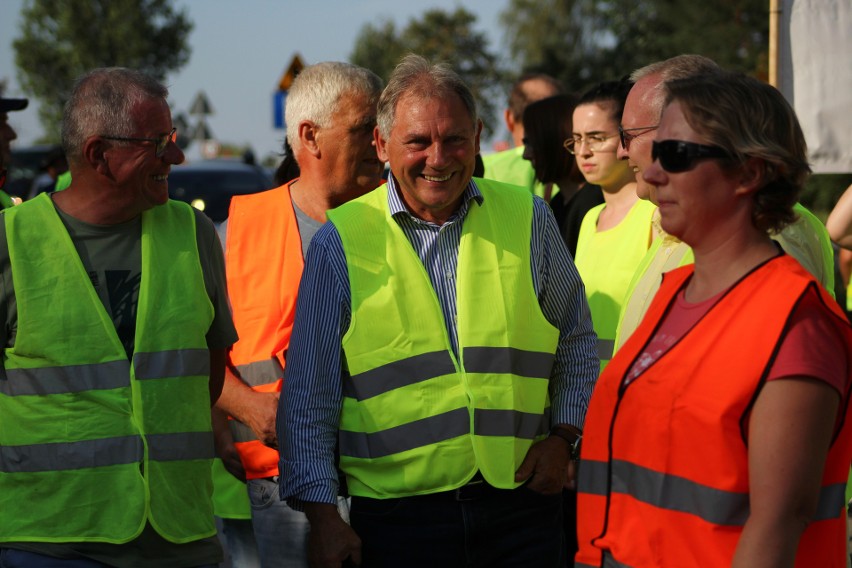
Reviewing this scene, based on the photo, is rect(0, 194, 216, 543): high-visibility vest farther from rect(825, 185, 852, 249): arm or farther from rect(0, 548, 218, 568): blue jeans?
rect(825, 185, 852, 249): arm

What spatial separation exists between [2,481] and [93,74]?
128 cm

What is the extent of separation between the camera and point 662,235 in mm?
3637

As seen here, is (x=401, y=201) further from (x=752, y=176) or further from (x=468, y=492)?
(x=752, y=176)

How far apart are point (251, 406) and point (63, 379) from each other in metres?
0.82

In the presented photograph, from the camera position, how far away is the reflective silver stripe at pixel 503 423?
3.62m

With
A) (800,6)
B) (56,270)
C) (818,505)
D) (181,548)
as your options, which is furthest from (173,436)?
(800,6)

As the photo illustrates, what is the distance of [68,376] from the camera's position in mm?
3574

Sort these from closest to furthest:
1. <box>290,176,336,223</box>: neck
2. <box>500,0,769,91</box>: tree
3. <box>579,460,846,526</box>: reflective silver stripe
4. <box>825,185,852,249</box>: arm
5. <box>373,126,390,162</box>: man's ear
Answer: <box>579,460,846,526</box>: reflective silver stripe
<box>373,126,390,162</box>: man's ear
<box>290,176,336,223</box>: neck
<box>825,185,852,249</box>: arm
<box>500,0,769,91</box>: tree

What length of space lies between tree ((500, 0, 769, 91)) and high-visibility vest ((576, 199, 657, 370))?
59.5ft

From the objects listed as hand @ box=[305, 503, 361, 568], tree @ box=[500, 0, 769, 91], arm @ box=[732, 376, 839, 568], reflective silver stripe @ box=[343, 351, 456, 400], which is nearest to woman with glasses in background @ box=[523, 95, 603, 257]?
reflective silver stripe @ box=[343, 351, 456, 400]

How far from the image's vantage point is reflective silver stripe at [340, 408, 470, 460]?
3584 mm

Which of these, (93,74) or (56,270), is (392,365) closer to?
(56,270)

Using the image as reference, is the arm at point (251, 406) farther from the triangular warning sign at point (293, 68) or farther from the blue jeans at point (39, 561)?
the triangular warning sign at point (293, 68)

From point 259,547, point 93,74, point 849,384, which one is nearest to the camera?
point 849,384
